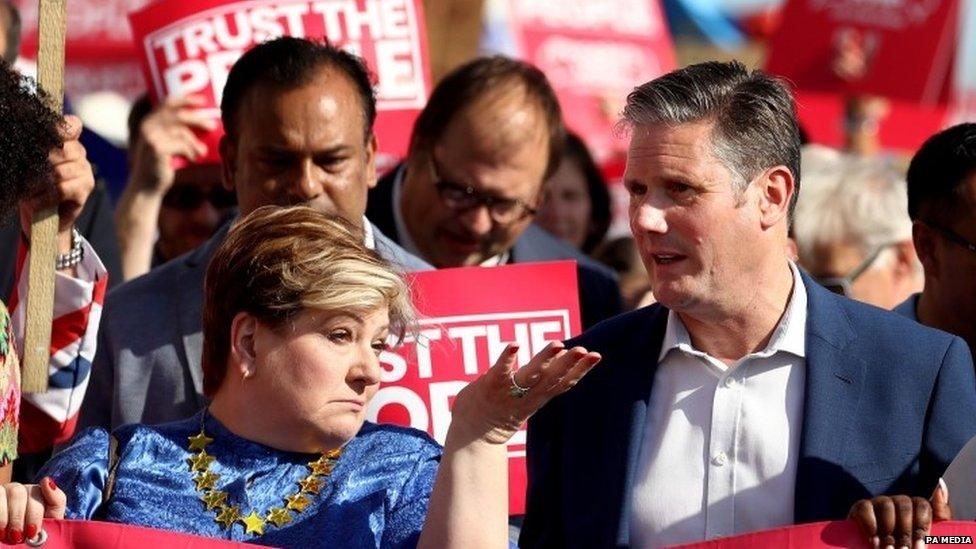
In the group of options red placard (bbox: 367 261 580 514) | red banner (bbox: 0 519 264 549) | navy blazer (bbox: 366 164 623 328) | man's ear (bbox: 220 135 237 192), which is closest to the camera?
red banner (bbox: 0 519 264 549)

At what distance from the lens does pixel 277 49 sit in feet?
16.7

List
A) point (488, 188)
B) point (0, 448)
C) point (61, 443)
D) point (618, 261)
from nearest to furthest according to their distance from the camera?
point (0, 448)
point (61, 443)
point (488, 188)
point (618, 261)

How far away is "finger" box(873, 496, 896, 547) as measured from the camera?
3.51m

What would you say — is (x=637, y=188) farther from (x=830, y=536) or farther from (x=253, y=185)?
(x=253, y=185)

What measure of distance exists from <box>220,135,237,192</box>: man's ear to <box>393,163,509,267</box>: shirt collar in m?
0.81

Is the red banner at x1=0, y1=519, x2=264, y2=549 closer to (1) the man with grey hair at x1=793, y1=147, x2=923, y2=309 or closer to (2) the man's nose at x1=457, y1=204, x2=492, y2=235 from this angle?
(2) the man's nose at x1=457, y1=204, x2=492, y2=235

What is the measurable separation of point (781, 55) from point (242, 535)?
7.25 metres

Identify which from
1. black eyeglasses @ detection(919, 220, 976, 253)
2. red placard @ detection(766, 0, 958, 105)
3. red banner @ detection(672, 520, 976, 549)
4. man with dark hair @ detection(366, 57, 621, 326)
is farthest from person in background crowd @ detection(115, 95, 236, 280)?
red placard @ detection(766, 0, 958, 105)

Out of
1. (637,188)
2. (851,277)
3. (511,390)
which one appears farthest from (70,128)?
(851,277)

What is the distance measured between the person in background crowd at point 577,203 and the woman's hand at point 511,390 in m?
4.05

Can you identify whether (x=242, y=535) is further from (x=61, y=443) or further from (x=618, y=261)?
(x=618, y=261)

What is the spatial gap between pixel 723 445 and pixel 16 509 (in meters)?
1.39

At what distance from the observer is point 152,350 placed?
4.77 meters

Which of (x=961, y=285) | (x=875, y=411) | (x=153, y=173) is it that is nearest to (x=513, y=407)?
(x=875, y=411)
